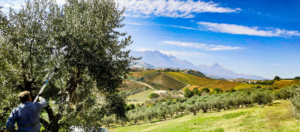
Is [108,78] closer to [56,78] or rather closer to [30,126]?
[56,78]

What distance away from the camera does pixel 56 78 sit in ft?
25.0

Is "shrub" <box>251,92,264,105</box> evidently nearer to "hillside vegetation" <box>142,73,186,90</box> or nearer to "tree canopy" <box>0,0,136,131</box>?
"tree canopy" <box>0,0,136,131</box>

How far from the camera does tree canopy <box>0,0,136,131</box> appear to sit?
707cm

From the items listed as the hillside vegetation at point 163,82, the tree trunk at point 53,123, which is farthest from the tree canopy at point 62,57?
the hillside vegetation at point 163,82

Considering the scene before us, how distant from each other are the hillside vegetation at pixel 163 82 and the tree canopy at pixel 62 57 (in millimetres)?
123341

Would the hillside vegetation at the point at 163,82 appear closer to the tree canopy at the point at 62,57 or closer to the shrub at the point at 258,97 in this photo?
the shrub at the point at 258,97

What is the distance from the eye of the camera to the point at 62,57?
7.44 metres

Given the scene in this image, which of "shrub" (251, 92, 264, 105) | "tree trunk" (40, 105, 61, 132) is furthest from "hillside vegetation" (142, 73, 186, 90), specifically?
"tree trunk" (40, 105, 61, 132)

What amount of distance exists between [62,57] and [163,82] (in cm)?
Result: 14024

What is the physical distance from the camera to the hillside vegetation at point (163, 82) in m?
134

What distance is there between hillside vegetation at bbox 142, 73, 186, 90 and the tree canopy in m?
123

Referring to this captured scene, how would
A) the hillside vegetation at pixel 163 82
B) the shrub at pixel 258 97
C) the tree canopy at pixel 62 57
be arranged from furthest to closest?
the hillside vegetation at pixel 163 82
the shrub at pixel 258 97
the tree canopy at pixel 62 57

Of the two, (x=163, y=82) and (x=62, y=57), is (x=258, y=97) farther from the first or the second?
(x=163, y=82)

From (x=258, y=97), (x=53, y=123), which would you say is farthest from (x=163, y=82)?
(x=53, y=123)
